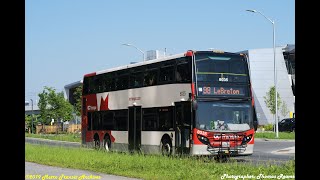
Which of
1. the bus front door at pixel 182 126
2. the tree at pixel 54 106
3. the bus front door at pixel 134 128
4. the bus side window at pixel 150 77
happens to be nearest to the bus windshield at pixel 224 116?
the bus front door at pixel 182 126

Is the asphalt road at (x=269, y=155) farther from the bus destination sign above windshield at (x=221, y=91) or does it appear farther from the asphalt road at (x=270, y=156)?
the bus destination sign above windshield at (x=221, y=91)

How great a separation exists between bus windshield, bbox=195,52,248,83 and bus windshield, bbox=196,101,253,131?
0.95 metres

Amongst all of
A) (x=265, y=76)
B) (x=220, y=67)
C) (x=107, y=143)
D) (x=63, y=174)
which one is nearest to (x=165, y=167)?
(x=63, y=174)

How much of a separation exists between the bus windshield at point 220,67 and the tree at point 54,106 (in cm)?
5603

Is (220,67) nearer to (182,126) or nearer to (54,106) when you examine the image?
(182,126)

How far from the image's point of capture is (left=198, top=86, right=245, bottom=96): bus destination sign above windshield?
64.6 ft

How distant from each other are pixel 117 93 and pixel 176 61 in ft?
17.4

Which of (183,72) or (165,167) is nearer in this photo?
(165,167)

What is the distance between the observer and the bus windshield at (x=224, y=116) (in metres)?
19.5

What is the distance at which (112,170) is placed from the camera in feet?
48.8

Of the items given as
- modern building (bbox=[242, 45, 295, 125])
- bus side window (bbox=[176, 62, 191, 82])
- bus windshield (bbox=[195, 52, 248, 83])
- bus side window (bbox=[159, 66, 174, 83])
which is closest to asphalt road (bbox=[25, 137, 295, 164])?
bus windshield (bbox=[195, 52, 248, 83])

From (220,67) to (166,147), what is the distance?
390cm

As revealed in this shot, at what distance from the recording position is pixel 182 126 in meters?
20.1
